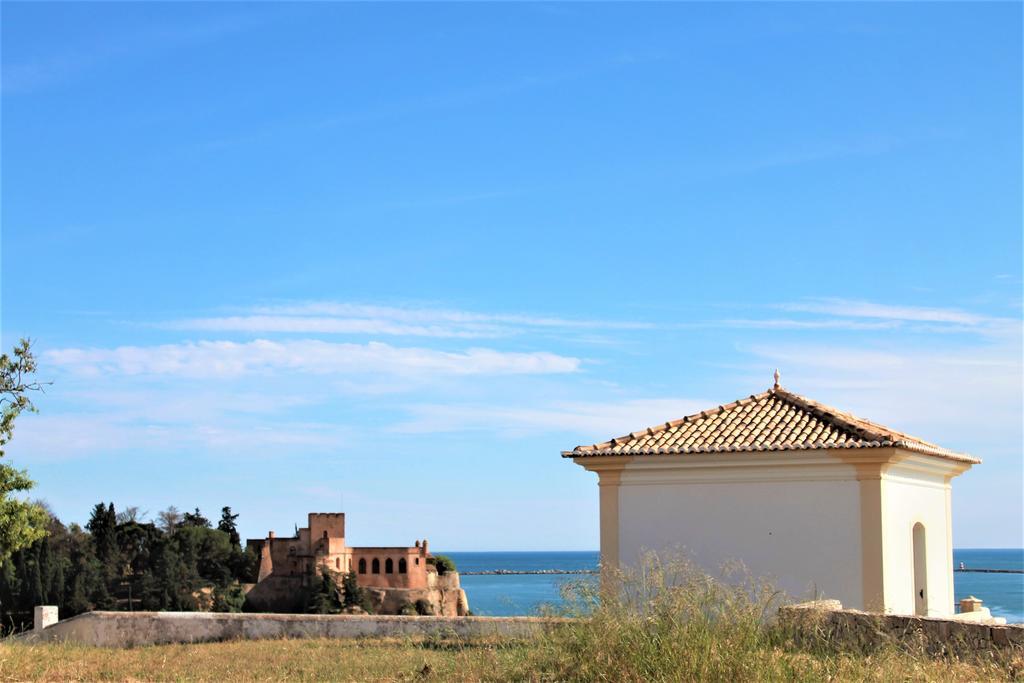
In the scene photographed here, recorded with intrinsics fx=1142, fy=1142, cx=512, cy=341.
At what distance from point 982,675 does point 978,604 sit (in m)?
7.83

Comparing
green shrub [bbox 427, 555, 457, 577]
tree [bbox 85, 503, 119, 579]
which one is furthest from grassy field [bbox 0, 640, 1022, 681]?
green shrub [bbox 427, 555, 457, 577]

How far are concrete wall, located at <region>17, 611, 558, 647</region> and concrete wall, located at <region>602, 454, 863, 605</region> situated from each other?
3544mm

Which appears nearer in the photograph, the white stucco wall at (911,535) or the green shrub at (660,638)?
the green shrub at (660,638)

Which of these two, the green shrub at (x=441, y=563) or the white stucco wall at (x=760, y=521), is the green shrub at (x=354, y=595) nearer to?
the green shrub at (x=441, y=563)

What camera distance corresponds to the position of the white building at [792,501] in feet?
45.4

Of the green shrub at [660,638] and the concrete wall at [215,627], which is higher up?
the green shrub at [660,638]

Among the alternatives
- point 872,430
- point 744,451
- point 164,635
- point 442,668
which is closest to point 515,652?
point 442,668

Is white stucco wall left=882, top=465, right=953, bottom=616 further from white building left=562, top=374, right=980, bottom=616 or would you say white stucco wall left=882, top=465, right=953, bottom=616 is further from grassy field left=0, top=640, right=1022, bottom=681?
grassy field left=0, top=640, right=1022, bottom=681

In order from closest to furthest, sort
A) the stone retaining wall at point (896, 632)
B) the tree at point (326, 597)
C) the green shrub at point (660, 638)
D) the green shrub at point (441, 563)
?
1. the green shrub at point (660, 638)
2. the stone retaining wall at point (896, 632)
3. the tree at point (326, 597)
4. the green shrub at point (441, 563)

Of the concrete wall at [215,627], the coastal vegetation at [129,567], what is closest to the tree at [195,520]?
the coastal vegetation at [129,567]

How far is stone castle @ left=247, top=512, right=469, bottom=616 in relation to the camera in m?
82.8

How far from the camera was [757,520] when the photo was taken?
1431 cm

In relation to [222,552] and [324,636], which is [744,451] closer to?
[324,636]

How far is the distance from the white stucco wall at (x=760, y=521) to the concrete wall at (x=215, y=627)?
3554mm
